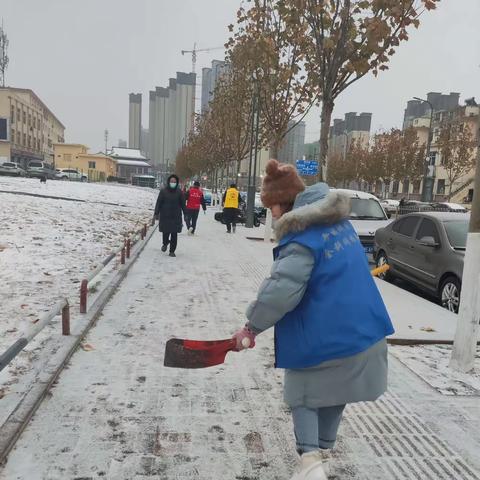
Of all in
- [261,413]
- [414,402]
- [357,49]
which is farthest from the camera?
[357,49]

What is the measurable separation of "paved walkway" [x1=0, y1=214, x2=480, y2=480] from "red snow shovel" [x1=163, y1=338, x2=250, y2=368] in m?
0.70

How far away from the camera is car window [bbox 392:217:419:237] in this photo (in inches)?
348

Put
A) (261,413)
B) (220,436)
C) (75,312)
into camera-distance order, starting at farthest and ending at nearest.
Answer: (75,312) < (261,413) < (220,436)

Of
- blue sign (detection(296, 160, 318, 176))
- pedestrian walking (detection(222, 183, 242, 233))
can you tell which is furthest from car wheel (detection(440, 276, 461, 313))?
blue sign (detection(296, 160, 318, 176))

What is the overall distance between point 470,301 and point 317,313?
2.84m

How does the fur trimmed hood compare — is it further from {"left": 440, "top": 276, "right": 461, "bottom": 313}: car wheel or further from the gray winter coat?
{"left": 440, "top": 276, "right": 461, "bottom": 313}: car wheel

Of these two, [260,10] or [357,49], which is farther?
[260,10]

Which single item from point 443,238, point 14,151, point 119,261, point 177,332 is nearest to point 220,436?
point 177,332

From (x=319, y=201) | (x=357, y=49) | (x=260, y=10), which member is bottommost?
(x=319, y=201)

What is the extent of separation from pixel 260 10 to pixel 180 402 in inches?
526

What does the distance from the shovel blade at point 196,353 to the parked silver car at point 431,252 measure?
5.62 m

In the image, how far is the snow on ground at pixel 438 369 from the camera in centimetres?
414

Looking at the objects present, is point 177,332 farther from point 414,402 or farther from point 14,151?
point 14,151

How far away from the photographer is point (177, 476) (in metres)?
2.74
